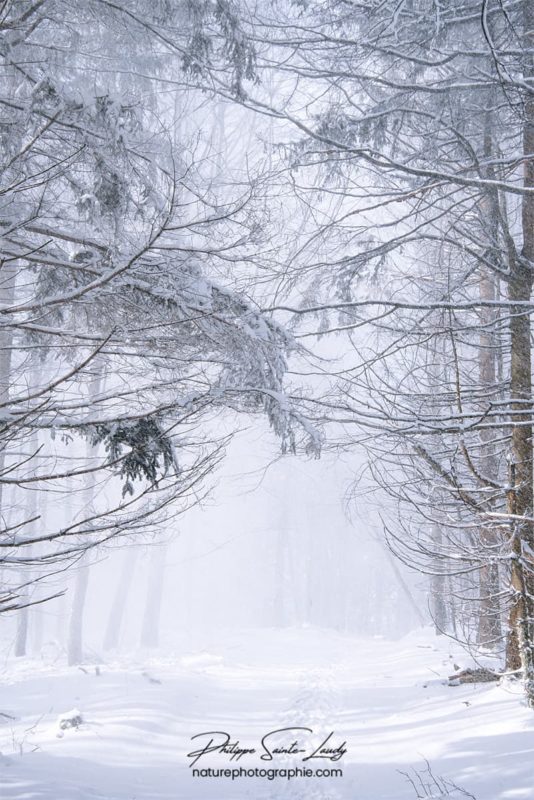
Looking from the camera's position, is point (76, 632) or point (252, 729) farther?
point (76, 632)

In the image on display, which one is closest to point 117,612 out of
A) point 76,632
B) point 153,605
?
point 153,605

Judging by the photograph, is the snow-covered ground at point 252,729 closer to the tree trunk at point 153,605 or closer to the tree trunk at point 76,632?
the tree trunk at point 76,632

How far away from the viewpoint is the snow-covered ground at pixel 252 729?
16.9 feet

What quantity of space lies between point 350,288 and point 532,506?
3.11 meters

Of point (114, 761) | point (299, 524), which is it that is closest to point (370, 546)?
point (299, 524)

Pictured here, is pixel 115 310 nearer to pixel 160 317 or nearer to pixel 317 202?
pixel 160 317

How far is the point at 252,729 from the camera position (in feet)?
27.3

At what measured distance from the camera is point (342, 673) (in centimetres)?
1424
